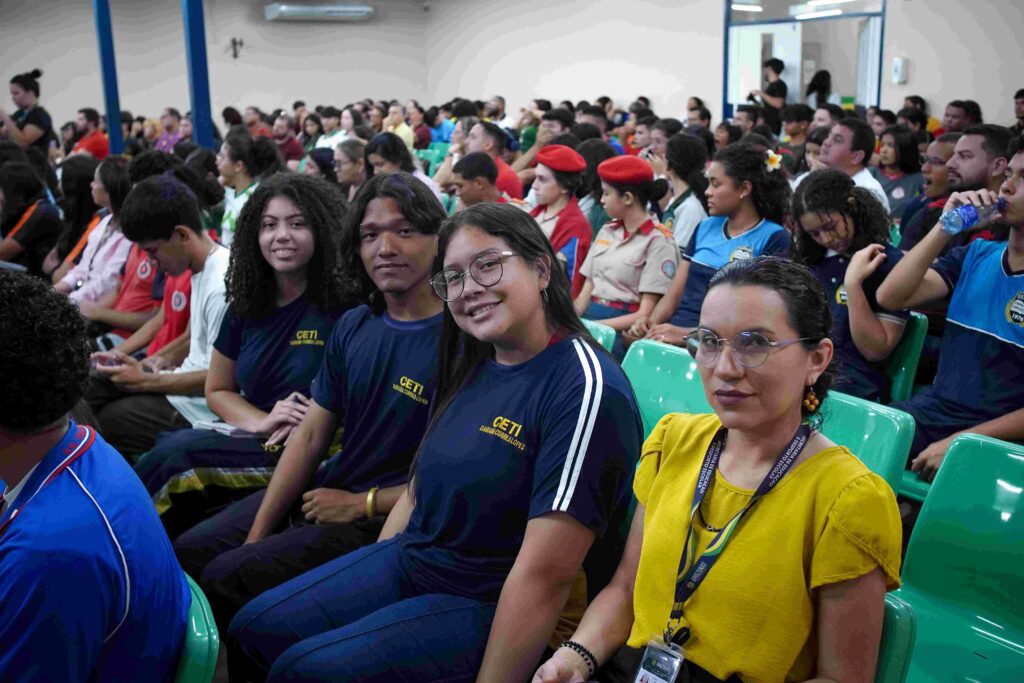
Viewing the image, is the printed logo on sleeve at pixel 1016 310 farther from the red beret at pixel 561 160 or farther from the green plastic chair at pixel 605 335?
the red beret at pixel 561 160

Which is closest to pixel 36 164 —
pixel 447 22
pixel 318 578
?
pixel 318 578

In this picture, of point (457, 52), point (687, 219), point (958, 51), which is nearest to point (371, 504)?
point (687, 219)

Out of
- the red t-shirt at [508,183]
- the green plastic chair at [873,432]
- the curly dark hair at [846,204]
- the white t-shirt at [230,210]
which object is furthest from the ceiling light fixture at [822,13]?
the green plastic chair at [873,432]

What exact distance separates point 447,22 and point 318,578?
61.9 ft

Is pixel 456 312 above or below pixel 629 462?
above

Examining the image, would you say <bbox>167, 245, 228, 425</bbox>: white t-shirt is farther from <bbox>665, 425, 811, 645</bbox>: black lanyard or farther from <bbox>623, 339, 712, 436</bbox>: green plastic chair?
<bbox>665, 425, 811, 645</bbox>: black lanyard

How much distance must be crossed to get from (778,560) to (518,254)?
78cm

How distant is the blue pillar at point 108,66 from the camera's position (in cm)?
776

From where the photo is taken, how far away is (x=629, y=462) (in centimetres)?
168

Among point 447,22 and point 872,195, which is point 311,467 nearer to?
point 872,195

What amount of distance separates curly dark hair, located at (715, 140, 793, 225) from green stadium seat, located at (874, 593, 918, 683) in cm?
249

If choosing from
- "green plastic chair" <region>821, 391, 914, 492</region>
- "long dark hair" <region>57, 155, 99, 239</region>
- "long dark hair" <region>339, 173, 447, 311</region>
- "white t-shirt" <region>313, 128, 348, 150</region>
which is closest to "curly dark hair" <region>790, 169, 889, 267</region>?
"green plastic chair" <region>821, 391, 914, 492</region>

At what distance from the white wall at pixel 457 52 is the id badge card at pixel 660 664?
1001cm

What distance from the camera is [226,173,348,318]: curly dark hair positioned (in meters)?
2.68
